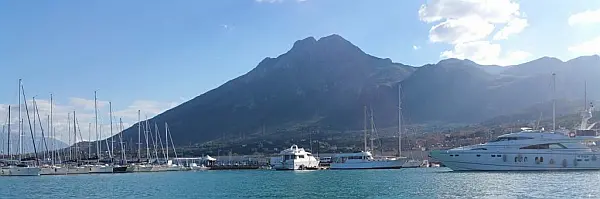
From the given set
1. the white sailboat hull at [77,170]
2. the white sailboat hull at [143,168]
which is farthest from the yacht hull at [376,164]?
the white sailboat hull at [77,170]

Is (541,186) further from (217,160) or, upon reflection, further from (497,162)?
(217,160)

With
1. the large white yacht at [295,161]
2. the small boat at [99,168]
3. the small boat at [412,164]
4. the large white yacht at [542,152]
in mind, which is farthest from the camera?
the small boat at [412,164]

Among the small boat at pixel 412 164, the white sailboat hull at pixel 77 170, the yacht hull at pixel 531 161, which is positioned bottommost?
the small boat at pixel 412 164

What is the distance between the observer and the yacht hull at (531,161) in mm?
80062

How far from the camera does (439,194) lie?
157 ft

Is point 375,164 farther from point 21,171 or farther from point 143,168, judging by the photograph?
point 21,171

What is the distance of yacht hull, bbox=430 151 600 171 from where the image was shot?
80.1 metres

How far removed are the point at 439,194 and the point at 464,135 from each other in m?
122

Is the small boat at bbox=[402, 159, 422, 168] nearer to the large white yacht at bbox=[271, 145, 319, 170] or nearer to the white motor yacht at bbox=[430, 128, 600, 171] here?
the large white yacht at bbox=[271, 145, 319, 170]

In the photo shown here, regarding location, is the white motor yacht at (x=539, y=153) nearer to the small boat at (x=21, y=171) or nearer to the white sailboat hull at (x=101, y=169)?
the white sailboat hull at (x=101, y=169)

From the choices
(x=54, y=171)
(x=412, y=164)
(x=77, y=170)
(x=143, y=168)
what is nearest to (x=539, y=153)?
(x=412, y=164)

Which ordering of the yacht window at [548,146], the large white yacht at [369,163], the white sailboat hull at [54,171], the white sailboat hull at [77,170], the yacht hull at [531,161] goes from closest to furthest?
the yacht hull at [531,161] < the yacht window at [548,146] < the white sailboat hull at [54,171] < the white sailboat hull at [77,170] < the large white yacht at [369,163]

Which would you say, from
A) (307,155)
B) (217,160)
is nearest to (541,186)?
(307,155)

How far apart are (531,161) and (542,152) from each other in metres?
1.67
